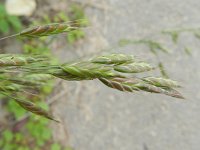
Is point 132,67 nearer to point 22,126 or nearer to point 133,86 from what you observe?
point 133,86

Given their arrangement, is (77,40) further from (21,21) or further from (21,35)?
(21,35)

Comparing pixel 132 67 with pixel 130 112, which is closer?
pixel 132 67

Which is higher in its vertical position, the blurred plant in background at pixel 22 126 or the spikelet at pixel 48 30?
the spikelet at pixel 48 30

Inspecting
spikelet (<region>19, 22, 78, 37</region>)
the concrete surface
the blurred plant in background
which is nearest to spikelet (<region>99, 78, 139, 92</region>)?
spikelet (<region>19, 22, 78, 37</region>)

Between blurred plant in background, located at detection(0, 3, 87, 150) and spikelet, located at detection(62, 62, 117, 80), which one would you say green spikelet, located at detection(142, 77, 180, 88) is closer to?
spikelet, located at detection(62, 62, 117, 80)

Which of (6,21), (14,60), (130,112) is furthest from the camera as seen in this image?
(130,112)

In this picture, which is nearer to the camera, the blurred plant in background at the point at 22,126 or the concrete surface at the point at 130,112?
the blurred plant in background at the point at 22,126

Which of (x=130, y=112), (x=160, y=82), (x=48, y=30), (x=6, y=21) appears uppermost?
(x=48, y=30)

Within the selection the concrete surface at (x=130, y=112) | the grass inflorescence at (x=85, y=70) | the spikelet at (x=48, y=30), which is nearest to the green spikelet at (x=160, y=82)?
the grass inflorescence at (x=85, y=70)

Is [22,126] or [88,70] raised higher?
[88,70]

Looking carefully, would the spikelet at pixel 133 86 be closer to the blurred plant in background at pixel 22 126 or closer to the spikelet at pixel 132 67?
the spikelet at pixel 132 67

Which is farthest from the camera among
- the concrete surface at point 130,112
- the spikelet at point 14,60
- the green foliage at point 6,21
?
the concrete surface at point 130,112

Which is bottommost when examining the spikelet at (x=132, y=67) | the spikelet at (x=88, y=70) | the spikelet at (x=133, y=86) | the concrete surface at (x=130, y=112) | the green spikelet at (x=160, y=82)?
the concrete surface at (x=130, y=112)

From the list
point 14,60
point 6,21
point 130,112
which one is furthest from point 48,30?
point 130,112
